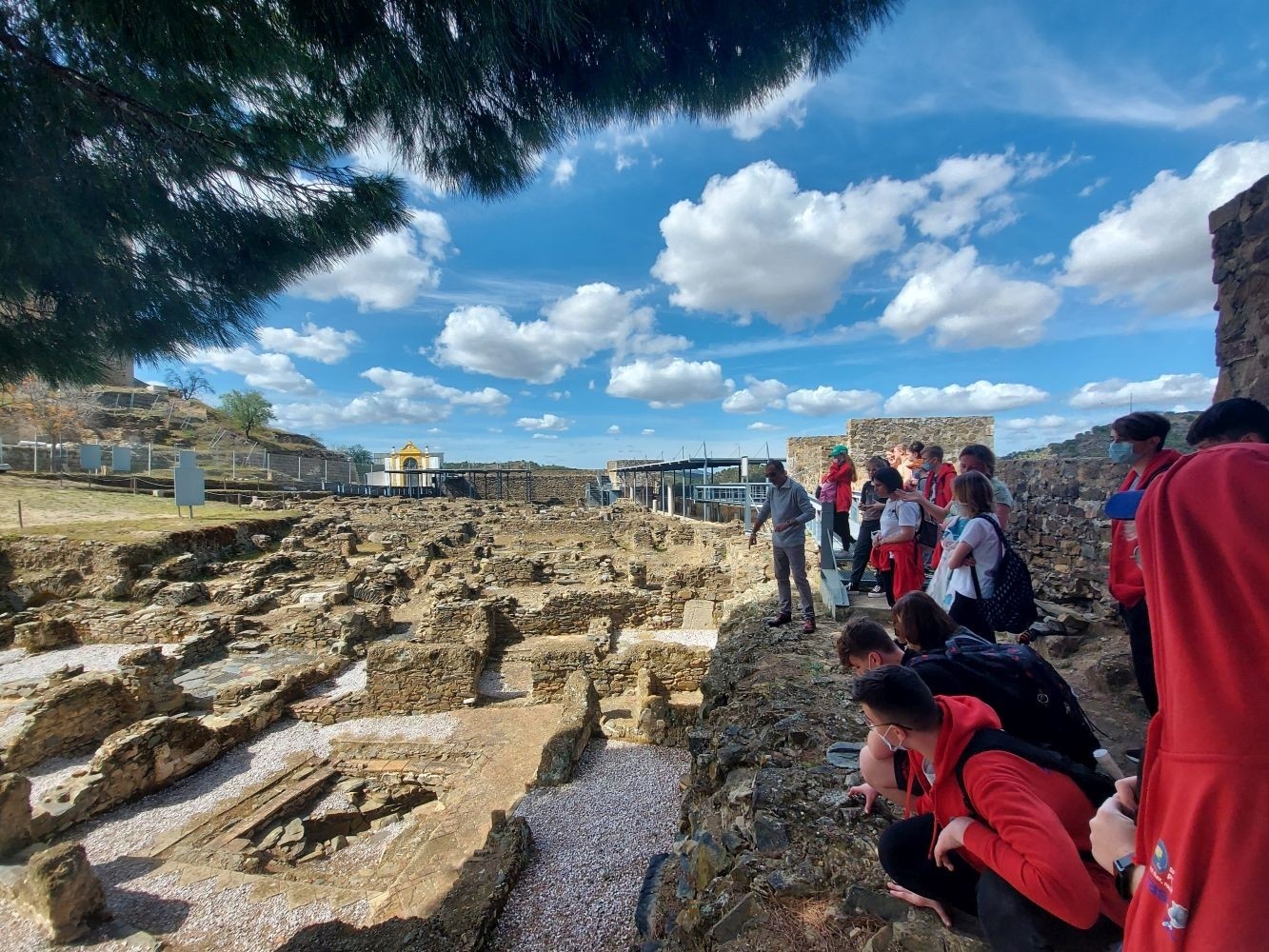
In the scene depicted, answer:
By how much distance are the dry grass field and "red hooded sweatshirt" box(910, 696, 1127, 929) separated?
71.3 feet

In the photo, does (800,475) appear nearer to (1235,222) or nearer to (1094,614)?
(1094,614)

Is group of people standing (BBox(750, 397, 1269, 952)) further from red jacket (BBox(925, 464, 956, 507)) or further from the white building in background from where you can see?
the white building in background

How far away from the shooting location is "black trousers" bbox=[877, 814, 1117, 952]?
4.80ft

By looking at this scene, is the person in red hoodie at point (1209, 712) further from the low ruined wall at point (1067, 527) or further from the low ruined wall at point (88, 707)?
the low ruined wall at point (88, 707)

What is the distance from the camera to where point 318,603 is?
1351cm

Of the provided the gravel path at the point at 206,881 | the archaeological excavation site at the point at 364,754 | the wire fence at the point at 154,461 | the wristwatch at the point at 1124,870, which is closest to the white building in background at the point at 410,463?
the wire fence at the point at 154,461

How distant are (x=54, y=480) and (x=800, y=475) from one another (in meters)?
34.6

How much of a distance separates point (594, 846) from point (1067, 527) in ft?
19.6

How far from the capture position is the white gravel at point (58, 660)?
33.7ft

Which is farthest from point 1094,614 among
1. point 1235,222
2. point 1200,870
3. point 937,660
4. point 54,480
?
point 54,480

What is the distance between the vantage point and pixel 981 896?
1.59 meters

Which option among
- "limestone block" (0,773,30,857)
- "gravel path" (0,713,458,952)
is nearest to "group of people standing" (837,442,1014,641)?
"gravel path" (0,713,458,952)

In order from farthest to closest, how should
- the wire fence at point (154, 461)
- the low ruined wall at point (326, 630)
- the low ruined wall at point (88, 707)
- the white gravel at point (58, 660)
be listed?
1. the wire fence at point (154, 461)
2. the low ruined wall at point (326, 630)
3. the white gravel at point (58, 660)
4. the low ruined wall at point (88, 707)

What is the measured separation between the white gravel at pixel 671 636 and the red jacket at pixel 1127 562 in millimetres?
8528
